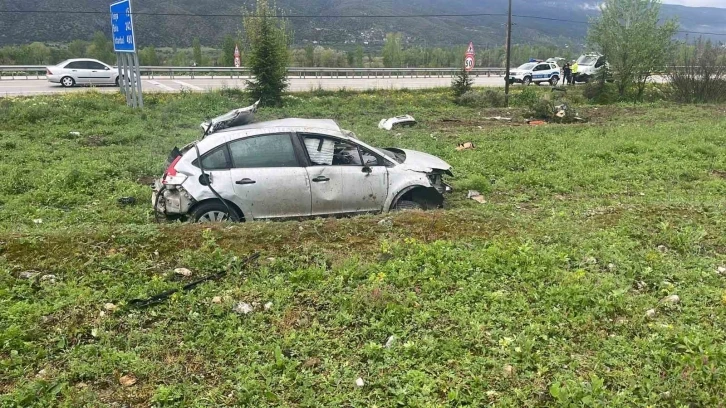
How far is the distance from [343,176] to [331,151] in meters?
0.36

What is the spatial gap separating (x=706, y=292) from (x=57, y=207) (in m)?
8.38

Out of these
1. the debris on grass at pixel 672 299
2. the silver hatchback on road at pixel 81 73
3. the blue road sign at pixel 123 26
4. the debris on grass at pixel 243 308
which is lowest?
the debris on grass at pixel 243 308

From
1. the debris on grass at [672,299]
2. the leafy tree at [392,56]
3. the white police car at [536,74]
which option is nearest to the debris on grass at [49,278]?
the debris on grass at [672,299]

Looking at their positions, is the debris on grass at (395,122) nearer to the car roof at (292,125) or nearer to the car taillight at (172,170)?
the car roof at (292,125)

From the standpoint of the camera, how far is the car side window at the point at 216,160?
6.27 metres

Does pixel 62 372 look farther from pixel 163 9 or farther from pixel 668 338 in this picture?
pixel 163 9

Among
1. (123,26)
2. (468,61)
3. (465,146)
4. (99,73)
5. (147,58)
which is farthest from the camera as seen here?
(147,58)

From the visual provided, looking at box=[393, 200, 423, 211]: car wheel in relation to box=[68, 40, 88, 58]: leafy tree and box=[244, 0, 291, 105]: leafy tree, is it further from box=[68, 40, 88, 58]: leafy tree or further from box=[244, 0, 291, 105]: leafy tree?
box=[68, 40, 88, 58]: leafy tree

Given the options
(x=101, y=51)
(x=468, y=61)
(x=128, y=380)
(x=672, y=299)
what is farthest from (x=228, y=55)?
(x=672, y=299)

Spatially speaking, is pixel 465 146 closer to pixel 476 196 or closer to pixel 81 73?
pixel 476 196

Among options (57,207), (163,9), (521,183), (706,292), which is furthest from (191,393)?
(163,9)

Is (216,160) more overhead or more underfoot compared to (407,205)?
more overhead

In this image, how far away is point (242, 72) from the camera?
34094mm

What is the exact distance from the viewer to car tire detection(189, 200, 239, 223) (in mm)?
6266
